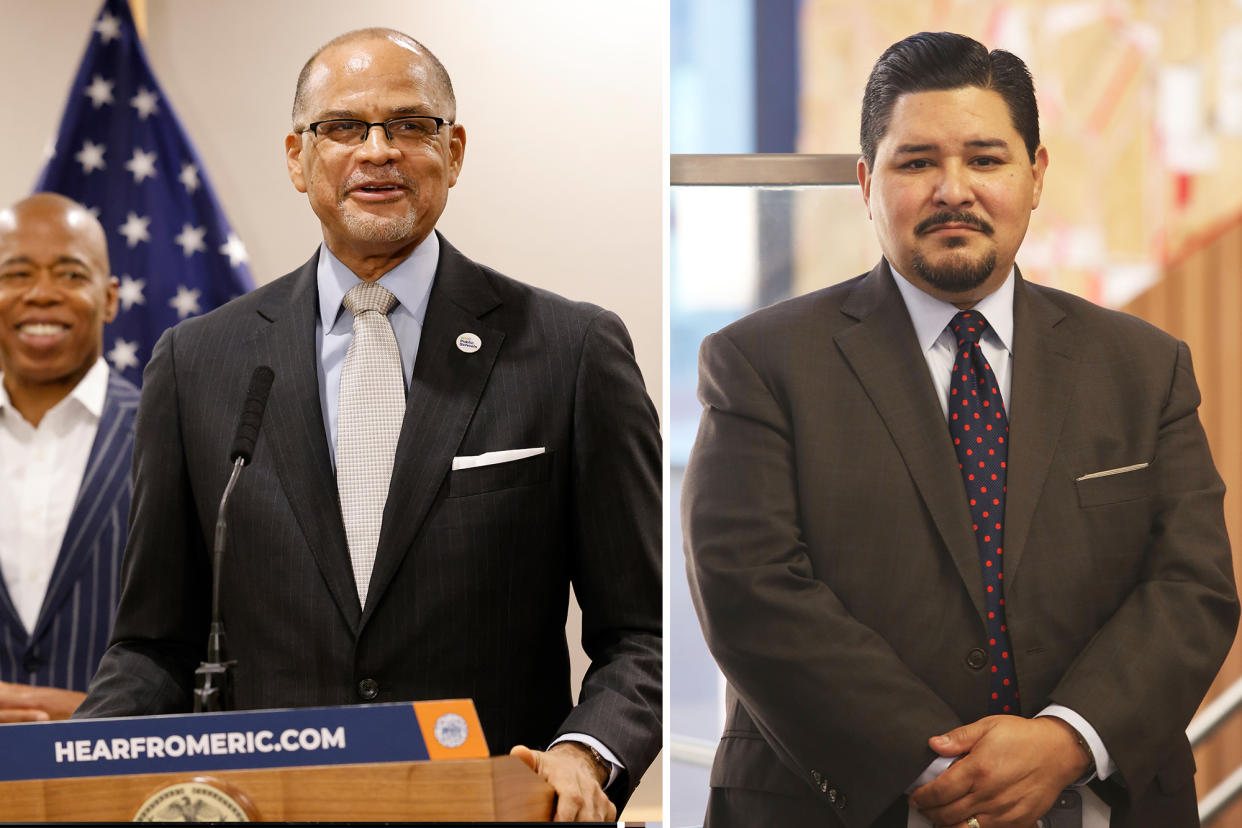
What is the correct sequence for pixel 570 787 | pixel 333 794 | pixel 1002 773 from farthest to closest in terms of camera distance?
1. pixel 1002 773
2. pixel 570 787
3. pixel 333 794

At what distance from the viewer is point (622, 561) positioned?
255 centimetres

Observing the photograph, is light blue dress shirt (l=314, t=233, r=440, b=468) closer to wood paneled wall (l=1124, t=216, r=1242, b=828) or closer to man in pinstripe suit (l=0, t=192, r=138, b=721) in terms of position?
man in pinstripe suit (l=0, t=192, r=138, b=721)

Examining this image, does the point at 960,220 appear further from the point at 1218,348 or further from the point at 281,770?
the point at 281,770

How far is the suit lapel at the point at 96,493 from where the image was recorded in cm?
336

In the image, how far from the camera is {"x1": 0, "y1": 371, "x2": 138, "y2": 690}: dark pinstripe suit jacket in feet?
11.0

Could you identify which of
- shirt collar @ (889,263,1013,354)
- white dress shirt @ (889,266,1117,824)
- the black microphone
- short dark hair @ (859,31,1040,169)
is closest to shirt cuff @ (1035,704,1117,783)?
white dress shirt @ (889,266,1117,824)

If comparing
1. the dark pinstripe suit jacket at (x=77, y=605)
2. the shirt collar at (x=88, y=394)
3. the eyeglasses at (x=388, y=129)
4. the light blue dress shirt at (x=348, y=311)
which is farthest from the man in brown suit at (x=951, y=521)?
the shirt collar at (x=88, y=394)

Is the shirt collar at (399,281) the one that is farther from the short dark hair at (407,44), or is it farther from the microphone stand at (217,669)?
the microphone stand at (217,669)

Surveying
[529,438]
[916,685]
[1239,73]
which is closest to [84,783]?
[529,438]

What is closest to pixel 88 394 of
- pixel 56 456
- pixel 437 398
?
pixel 56 456

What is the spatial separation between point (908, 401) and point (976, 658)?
50cm

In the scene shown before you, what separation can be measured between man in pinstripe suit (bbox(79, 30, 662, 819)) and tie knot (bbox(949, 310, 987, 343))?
0.63 m

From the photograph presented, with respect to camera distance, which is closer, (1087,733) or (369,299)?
(1087,733)

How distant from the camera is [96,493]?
3406 millimetres
